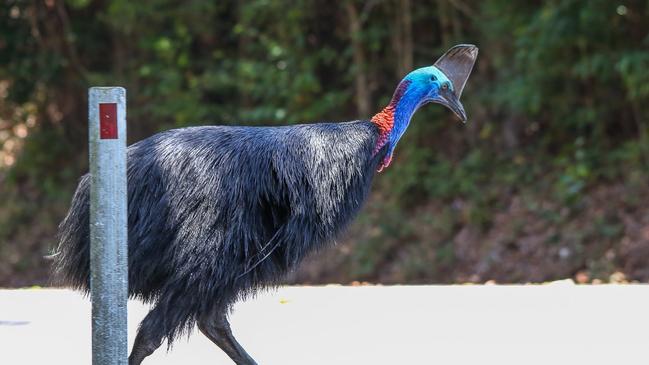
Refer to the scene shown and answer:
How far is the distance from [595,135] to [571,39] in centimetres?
114

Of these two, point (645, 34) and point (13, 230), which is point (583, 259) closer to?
point (645, 34)

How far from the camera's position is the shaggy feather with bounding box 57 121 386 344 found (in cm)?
476

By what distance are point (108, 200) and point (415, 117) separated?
32.7 feet

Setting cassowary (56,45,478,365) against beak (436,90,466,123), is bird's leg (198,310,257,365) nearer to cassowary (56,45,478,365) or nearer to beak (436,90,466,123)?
cassowary (56,45,478,365)

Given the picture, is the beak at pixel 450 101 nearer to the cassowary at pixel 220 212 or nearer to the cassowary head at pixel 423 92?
the cassowary head at pixel 423 92

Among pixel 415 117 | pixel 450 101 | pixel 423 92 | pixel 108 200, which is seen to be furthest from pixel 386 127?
pixel 415 117

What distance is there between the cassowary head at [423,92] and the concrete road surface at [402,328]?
3.24 feet

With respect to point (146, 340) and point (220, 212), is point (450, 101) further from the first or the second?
point (146, 340)

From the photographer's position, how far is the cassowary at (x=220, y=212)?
4.76 meters

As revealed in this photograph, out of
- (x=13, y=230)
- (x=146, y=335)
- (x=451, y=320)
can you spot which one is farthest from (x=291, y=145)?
(x=13, y=230)

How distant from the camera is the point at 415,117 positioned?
45.7 ft

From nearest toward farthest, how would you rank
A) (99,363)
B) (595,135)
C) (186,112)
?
(99,363), (595,135), (186,112)

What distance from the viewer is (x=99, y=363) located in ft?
13.8

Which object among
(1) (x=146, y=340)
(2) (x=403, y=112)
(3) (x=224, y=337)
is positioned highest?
(2) (x=403, y=112)
